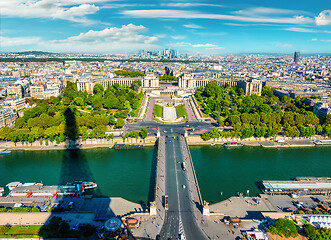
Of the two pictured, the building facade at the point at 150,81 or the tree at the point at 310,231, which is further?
the building facade at the point at 150,81

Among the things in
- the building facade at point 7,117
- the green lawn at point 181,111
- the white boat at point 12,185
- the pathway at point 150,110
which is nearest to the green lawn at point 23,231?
the white boat at point 12,185

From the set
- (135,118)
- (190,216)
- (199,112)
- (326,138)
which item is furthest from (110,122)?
(326,138)

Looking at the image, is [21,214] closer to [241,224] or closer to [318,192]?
[241,224]

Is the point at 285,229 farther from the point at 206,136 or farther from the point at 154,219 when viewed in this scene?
the point at 206,136

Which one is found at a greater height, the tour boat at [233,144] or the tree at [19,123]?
the tree at [19,123]

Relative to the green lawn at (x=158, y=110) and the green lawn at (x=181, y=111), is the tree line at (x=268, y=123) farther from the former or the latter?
the green lawn at (x=158, y=110)

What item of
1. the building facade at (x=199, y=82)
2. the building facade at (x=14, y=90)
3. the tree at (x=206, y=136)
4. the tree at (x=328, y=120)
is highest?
the building facade at (x=199, y=82)
